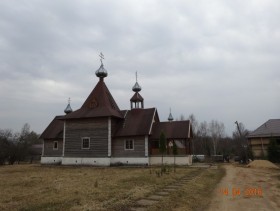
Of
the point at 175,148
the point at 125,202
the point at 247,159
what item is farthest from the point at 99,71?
the point at 125,202

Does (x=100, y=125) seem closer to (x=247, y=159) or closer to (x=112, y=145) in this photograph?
(x=112, y=145)

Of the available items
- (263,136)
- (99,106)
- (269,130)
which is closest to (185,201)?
(99,106)

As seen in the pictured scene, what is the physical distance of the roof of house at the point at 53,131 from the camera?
3456 cm

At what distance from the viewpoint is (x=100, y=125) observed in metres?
29.1

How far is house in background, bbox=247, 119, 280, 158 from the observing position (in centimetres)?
3753

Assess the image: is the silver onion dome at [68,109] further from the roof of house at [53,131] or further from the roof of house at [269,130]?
the roof of house at [269,130]

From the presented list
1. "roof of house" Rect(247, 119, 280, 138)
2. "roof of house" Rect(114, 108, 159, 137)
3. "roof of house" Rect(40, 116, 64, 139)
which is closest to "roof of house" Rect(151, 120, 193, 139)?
"roof of house" Rect(114, 108, 159, 137)

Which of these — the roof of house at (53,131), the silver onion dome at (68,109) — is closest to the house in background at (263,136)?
the silver onion dome at (68,109)

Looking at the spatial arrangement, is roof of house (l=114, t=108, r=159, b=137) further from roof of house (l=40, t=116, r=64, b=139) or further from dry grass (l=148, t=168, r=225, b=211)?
dry grass (l=148, t=168, r=225, b=211)

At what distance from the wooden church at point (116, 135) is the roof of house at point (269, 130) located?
15.0 meters

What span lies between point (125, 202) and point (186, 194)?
303 cm

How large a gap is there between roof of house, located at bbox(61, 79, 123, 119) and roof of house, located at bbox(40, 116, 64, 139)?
4.51 m

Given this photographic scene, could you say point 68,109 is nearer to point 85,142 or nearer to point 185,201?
point 85,142

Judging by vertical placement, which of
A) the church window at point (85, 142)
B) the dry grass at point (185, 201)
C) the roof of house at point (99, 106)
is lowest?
the dry grass at point (185, 201)
